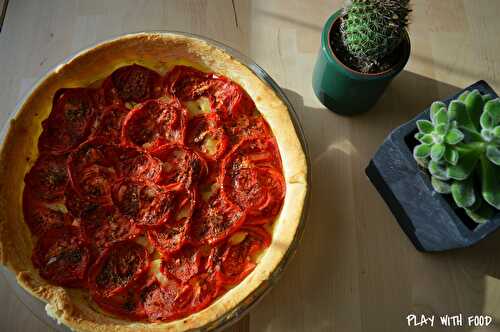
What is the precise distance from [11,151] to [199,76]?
91 cm

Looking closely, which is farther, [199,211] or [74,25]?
[74,25]

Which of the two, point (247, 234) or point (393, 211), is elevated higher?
point (247, 234)

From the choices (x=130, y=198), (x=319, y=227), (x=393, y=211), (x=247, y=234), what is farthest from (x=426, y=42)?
(x=130, y=198)

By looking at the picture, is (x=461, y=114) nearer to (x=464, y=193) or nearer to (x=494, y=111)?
(x=494, y=111)

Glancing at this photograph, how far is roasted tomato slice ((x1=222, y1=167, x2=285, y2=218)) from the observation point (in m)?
1.95

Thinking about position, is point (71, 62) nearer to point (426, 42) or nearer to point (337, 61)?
point (337, 61)

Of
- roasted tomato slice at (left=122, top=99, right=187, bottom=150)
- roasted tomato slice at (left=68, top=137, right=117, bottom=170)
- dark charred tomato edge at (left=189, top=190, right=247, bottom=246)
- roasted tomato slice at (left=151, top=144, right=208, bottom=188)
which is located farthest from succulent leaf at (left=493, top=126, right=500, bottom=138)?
roasted tomato slice at (left=68, top=137, right=117, bottom=170)

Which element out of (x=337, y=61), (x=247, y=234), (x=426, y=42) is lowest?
(x=247, y=234)

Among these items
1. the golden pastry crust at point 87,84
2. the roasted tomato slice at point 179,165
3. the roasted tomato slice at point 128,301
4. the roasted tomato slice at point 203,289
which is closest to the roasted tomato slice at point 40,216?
the golden pastry crust at point 87,84

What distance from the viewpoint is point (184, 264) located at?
6.26ft

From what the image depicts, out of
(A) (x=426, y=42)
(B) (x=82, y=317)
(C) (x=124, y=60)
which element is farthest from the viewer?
(A) (x=426, y=42)

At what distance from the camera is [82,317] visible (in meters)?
1.74

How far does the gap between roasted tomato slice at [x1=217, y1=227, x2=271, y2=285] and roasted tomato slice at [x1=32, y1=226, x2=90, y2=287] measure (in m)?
0.59

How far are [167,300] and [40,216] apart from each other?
68 centimetres
